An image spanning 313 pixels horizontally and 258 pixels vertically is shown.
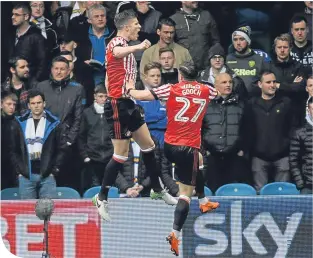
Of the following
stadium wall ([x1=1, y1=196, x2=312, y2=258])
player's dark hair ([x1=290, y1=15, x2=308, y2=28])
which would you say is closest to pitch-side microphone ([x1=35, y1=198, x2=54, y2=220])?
stadium wall ([x1=1, y1=196, x2=312, y2=258])

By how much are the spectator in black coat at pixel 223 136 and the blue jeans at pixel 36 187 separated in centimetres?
219

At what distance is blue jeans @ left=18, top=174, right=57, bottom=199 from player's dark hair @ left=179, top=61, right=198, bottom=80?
3606mm

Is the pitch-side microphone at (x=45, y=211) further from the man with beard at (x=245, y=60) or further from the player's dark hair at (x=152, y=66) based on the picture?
the man with beard at (x=245, y=60)

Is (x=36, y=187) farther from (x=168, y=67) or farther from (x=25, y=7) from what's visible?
(x=25, y=7)

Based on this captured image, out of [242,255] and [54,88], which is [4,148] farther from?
[242,255]

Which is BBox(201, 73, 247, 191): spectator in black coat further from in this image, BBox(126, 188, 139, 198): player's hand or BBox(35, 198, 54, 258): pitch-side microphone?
BBox(35, 198, 54, 258): pitch-side microphone

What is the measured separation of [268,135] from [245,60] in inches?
47.1

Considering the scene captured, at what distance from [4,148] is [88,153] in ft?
4.35

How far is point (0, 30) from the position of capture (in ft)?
68.3

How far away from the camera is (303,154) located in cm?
1961

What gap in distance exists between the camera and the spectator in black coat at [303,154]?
63.9 ft

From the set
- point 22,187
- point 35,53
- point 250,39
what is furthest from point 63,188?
point 250,39

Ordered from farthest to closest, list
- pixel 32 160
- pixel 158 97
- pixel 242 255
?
pixel 32 160
pixel 242 255
pixel 158 97

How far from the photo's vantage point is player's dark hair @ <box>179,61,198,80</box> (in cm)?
1672
